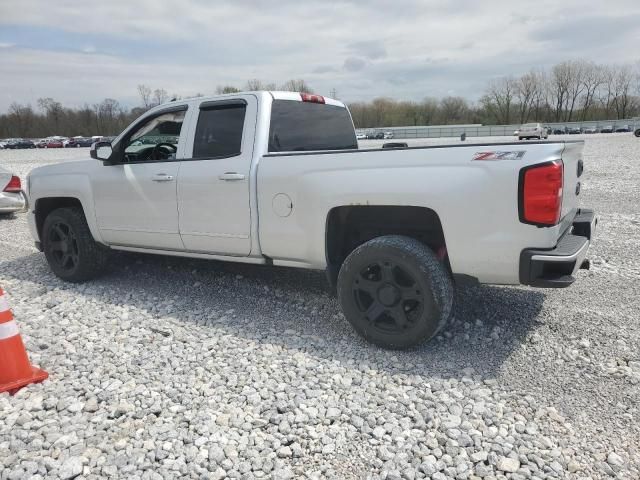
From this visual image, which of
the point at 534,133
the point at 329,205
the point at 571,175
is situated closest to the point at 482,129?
the point at 534,133

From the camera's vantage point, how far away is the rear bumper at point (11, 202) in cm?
972

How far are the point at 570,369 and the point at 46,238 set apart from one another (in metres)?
5.38

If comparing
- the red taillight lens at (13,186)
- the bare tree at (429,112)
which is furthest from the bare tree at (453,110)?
the red taillight lens at (13,186)

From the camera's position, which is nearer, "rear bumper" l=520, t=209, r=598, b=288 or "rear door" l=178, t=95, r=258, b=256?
"rear bumper" l=520, t=209, r=598, b=288

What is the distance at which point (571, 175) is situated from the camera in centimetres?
363

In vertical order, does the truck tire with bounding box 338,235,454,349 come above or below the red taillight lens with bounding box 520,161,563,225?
below

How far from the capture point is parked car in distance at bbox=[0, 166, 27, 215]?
9.74 metres

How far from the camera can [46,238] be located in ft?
18.7

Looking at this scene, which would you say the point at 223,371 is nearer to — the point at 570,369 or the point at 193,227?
the point at 193,227

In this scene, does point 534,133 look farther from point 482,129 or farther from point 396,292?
point 396,292

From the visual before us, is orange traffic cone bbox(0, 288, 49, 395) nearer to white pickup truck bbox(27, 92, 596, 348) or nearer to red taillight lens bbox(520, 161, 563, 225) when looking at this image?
white pickup truck bbox(27, 92, 596, 348)

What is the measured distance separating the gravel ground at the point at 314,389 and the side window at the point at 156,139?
56.9 inches

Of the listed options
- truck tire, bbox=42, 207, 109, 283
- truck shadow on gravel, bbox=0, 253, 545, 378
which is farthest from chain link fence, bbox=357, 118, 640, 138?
truck tire, bbox=42, 207, 109, 283

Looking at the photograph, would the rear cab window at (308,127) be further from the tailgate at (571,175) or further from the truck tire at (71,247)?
the truck tire at (71,247)
